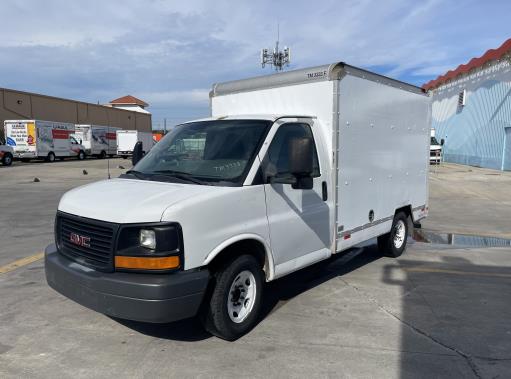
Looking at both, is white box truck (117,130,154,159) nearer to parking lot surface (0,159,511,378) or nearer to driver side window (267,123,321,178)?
parking lot surface (0,159,511,378)

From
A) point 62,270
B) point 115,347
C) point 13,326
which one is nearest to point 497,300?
point 115,347

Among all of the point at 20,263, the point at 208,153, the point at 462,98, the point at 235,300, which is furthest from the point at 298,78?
the point at 462,98

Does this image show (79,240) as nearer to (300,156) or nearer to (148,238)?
(148,238)

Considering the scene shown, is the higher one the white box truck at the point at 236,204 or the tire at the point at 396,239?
the white box truck at the point at 236,204

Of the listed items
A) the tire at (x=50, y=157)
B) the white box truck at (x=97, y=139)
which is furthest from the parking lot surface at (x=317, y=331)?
the white box truck at (x=97, y=139)

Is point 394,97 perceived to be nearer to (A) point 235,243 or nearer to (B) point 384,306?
(B) point 384,306

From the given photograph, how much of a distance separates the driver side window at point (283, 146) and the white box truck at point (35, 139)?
3403 centimetres

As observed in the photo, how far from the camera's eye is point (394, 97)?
6453mm

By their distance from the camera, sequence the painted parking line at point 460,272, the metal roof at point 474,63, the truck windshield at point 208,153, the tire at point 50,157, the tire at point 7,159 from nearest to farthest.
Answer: the truck windshield at point 208,153, the painted parking line at point 460,272, the metal roof at point 474,63, the tire at point 7,159, the tire at point 50,157

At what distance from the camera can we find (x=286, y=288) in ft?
18.2

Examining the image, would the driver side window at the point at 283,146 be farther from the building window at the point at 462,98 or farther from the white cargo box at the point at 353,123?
the building window at the point at 462,98

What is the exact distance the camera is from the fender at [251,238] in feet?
12.0

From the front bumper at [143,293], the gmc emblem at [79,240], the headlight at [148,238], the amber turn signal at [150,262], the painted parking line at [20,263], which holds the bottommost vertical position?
the painted parking line at [20,263]

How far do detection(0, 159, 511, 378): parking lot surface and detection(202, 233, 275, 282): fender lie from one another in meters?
0.57
